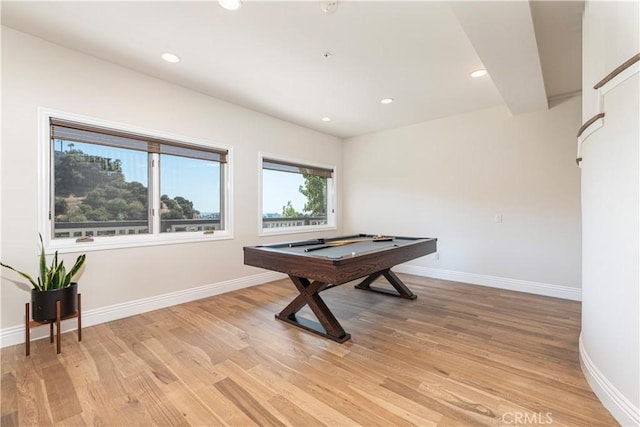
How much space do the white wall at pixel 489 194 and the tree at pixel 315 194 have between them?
0.96 m

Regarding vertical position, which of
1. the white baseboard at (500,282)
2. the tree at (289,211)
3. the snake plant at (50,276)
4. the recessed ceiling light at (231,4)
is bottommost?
the white baseboard at (500,282)

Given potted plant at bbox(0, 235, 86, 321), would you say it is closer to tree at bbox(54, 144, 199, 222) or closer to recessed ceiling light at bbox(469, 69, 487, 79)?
tree at bbox(54, 144, 199, 222)

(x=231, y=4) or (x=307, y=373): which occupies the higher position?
(x=231, y=4)

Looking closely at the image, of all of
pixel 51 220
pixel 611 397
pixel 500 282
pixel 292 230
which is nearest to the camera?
pixel 611 397

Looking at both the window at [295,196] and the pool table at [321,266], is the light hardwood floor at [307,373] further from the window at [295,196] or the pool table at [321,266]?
the window at [295,196]

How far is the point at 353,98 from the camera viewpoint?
144 inches

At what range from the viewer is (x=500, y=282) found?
397 cm

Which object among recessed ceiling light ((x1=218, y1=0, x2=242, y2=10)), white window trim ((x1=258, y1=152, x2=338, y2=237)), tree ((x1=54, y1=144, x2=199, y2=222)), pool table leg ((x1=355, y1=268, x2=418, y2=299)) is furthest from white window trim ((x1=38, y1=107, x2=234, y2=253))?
pool table leg ((x1=355, y1=268, x2=418, y2=299))

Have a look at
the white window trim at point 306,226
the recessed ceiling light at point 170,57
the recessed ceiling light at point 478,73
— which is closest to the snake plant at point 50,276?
the recessed ceiling light at point 170,57

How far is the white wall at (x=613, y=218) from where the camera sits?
1363 mm

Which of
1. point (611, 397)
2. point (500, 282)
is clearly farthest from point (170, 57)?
point (500, 282)

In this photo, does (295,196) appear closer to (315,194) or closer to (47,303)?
(315,194)

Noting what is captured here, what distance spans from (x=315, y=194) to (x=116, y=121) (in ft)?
10.9

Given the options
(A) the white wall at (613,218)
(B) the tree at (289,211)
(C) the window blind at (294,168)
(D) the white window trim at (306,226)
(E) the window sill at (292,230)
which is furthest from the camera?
(B) the tree at (289,211)
